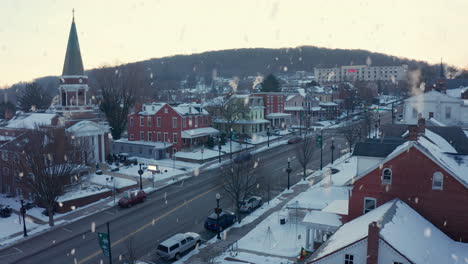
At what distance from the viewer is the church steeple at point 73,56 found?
47.6m

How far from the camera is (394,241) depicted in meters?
15.1

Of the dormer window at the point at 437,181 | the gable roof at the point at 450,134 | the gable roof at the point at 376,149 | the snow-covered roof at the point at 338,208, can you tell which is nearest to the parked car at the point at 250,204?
the snow-covered roof at the point at 338,208

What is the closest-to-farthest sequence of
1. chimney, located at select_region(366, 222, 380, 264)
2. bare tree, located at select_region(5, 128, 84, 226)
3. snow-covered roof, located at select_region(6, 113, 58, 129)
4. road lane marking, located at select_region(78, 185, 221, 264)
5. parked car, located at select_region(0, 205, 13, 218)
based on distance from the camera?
1. chimney, located at select_region(366, 222, 380, 264)
2. road lane marking, located at select_region(78, 185, 221, 264)
3. bare tree, located at select_region(5, 128, 84, 226)
4. parked car, located at select_region(0, 205, 13, 218)
5. snow-covered roof, located at select_region(6, 113, 58, 129)

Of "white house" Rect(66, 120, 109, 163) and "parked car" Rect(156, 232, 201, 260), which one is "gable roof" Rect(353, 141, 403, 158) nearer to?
"parked car" Rect(156, 232, 201, 260)

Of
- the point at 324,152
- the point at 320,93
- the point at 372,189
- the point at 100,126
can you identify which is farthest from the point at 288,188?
the point at 320,93

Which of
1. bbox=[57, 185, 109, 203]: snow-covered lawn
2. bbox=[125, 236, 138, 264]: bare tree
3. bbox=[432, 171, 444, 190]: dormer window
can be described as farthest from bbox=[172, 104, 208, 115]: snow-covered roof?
bbox=[432, 171, 444, 190]: dormer window

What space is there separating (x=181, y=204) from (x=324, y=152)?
27314mm

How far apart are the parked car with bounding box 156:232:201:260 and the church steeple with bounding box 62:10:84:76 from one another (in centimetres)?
3329

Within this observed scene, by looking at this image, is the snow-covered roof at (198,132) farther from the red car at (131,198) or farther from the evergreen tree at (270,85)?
the evergreen tree at (270,85)

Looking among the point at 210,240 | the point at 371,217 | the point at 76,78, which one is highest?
the point at 76,78

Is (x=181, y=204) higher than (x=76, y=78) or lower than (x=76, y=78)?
lower

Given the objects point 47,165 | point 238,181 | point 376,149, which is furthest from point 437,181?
point 47,165

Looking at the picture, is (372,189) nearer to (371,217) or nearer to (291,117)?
(371,217)

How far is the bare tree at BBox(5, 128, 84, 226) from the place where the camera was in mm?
28469
